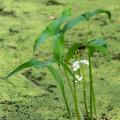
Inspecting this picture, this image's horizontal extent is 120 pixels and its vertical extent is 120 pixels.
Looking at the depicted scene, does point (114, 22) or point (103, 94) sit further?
point (114, 22)

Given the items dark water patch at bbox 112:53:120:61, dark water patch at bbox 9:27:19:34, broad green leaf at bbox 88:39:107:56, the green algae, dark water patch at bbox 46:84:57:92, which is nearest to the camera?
broad green leaf at bbox 88:39:107:56

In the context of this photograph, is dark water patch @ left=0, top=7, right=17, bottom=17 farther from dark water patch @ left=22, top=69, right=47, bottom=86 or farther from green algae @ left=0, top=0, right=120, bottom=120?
dark water patch @ left=22, top=69, right=47, bottom=86

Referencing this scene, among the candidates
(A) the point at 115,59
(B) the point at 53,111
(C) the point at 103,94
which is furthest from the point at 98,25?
(B) the point at 53,111

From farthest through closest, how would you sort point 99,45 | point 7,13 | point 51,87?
point 7,13
point 51,87
point 99,45

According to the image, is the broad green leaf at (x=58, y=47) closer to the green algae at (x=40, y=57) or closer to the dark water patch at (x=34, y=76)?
the green algae at (x=40, y=57)

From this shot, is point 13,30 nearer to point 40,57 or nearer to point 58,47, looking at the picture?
point 40,57

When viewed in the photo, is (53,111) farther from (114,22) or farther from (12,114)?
(114,22)

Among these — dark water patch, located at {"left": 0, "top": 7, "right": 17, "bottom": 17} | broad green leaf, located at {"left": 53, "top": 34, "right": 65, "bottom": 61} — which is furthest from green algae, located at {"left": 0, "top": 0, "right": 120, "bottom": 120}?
broad green leaf, located at {"left": 53, "top": 34, "right": 65, "bottom": 61}

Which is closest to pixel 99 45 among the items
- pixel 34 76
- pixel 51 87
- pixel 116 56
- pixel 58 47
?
pixel 58 47
